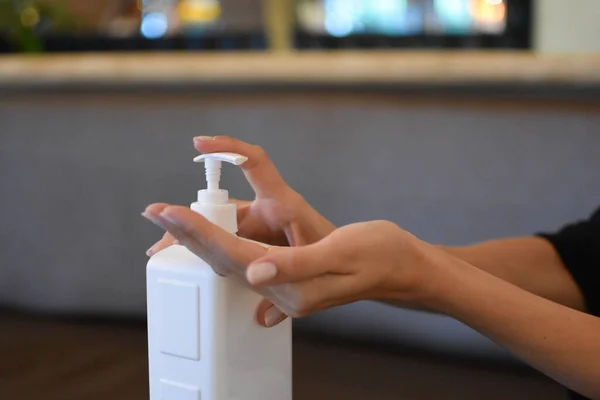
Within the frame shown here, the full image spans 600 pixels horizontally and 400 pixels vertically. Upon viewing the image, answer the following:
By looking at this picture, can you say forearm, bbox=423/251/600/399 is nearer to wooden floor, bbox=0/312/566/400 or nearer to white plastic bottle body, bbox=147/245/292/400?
white plastic bottle body, bbox=147/245/292/400

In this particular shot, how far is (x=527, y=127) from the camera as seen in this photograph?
63 centimetres

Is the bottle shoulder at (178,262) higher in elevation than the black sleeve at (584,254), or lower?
higher

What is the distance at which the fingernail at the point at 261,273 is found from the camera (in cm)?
27

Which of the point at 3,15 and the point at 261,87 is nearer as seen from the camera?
the point at 261,87

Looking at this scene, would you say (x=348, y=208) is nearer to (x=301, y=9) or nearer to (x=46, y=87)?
(x=46, y=87)

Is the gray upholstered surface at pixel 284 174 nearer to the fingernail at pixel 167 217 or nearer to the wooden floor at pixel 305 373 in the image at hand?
the wooden floor at pixel 305 373

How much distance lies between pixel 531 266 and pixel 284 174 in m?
0.28

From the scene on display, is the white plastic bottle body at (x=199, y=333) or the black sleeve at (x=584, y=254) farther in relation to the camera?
the black sleeve at (x=584, y=254)

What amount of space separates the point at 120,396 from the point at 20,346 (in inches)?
7.3

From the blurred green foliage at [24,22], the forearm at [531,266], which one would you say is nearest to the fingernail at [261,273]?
the forearm at [531,266]

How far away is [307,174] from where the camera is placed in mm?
700

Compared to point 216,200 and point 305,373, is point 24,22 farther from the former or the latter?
point 216,200

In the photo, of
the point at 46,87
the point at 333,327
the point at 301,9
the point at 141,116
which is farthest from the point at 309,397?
the point at 301,9

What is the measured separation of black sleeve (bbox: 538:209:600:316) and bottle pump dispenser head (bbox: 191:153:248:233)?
0.30 metres
